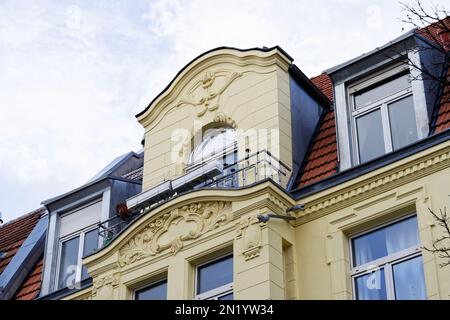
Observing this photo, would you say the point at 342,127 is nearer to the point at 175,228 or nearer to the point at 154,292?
the point at 175,228

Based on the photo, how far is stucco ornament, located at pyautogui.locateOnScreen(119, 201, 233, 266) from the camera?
17328 millimetres

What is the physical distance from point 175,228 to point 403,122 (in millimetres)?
3990

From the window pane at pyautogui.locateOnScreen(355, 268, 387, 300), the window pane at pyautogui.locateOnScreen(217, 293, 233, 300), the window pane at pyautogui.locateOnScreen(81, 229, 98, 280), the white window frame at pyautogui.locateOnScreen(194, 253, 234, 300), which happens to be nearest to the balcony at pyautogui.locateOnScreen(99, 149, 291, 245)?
the window pane at pyautogui.locateOnScreen(81, 229, 98, 280)

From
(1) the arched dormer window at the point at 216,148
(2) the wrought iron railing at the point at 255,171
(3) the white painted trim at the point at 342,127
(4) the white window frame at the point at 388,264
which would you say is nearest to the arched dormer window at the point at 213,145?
(1) the arched dormer window at the point at 216,148

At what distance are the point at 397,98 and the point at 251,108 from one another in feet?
8.68

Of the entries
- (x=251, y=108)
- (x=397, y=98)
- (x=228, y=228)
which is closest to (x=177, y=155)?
(x=251, y=108)

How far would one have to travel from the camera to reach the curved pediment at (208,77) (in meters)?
19.0

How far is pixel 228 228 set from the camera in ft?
55.9

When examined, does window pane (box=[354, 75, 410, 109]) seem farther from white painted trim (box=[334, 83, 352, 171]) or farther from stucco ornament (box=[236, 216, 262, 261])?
stucco ornament (box=[236, 216, 262, 261])

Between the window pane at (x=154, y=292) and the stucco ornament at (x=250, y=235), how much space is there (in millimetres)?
1762

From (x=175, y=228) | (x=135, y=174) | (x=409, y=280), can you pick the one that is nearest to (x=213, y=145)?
(x=175, y=228)

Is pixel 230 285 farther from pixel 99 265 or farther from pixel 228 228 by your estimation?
pixel 99 265
